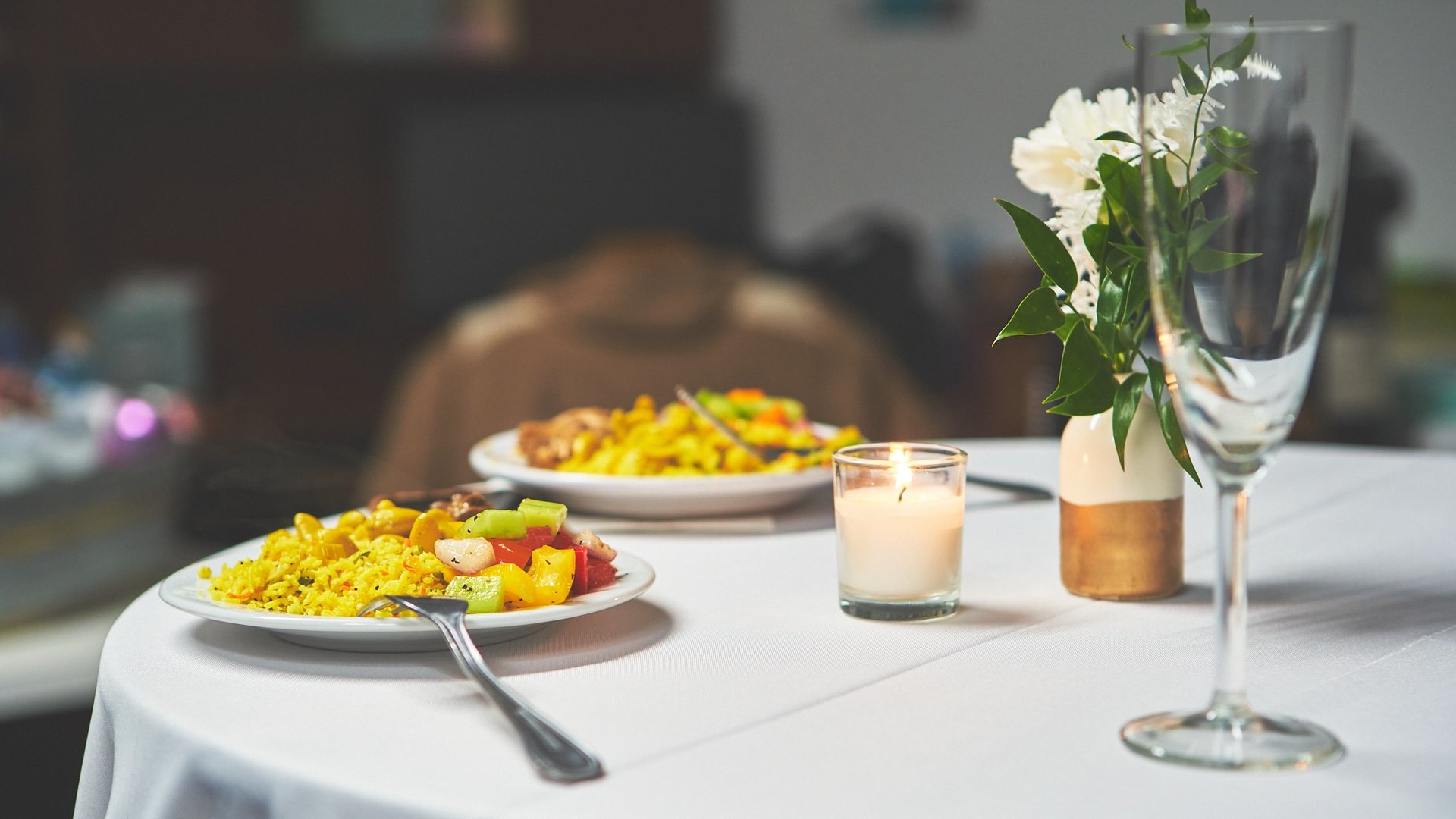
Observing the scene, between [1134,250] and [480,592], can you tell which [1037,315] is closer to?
[1134,250]

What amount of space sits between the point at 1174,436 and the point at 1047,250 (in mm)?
125

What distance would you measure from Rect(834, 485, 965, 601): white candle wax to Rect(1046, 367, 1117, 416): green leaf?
78 millimetres

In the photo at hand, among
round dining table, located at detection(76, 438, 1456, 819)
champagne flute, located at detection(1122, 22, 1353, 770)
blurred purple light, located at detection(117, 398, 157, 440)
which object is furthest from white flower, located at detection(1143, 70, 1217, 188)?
blurred purple light, located at detection(117, 398, 157, 440)

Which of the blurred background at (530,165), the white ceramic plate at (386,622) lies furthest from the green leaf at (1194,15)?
the blurred background at (530,165)

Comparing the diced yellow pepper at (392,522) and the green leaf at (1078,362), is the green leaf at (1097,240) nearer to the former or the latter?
the green leaf at (1078,362)

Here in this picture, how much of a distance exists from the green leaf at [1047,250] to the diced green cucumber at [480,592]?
0.33 meters

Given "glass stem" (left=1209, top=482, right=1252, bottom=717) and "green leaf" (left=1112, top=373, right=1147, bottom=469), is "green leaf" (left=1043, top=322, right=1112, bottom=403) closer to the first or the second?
"green leaf" (left=1112, top=373, right=1147, bottom=469)

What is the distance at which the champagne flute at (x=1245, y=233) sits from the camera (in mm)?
526

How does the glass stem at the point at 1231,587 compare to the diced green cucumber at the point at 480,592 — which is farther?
the diced green cucumber at the point at 480,592

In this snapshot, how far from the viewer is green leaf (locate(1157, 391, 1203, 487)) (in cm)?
79

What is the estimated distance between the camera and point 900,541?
2.55ft

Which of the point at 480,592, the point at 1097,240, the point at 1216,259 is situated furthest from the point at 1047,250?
the point at 480,592

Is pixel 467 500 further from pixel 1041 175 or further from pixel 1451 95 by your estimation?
pixel 1451 95

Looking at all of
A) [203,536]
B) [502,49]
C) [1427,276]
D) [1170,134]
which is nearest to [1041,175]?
[1170,134]
